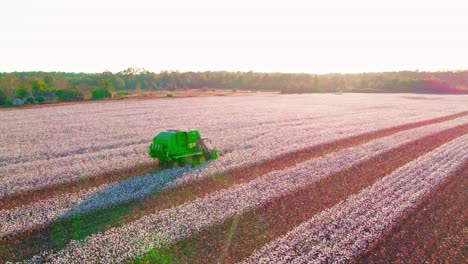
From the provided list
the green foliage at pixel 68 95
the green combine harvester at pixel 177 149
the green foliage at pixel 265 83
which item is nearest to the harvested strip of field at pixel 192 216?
the green combine harvester at pixel 177 149

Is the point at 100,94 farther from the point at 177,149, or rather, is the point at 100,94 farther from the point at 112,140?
the point at 177,149

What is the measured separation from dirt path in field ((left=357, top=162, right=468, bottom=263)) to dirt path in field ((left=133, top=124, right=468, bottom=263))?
8.73ft

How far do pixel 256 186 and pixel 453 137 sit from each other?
2153 centimetres

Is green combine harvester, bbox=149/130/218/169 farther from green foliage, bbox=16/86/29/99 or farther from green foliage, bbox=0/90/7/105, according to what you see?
green foliage, bbox=16/86/29/99

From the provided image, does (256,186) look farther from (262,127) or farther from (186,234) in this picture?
(262,127)

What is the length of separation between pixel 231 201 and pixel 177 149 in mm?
4991

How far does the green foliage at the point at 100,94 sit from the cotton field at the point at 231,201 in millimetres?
53825

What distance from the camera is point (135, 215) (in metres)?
12.8

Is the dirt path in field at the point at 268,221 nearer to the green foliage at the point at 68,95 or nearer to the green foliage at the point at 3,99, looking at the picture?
the green foliage at the point at 3,99

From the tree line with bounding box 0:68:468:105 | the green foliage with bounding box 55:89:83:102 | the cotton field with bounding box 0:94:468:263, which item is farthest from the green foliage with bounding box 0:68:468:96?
the cotton field with bounding box 0:94:468:263

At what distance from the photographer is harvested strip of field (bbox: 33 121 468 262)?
10.2 metres

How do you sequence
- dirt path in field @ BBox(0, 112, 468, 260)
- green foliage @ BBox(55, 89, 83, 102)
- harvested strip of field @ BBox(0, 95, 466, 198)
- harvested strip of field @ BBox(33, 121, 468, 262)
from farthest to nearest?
green foliage @ BBox(55, 89, 83, 102) < harvested strip of field @ BBox(0, 95, 466, 198) < dirt path in field @ BBox(0, 112, 468, 260) < harvested strip of field @ BBox(33, 121, 468, 262)

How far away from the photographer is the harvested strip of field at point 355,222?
33.3 ft

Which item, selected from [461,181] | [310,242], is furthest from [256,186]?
[461,181]
